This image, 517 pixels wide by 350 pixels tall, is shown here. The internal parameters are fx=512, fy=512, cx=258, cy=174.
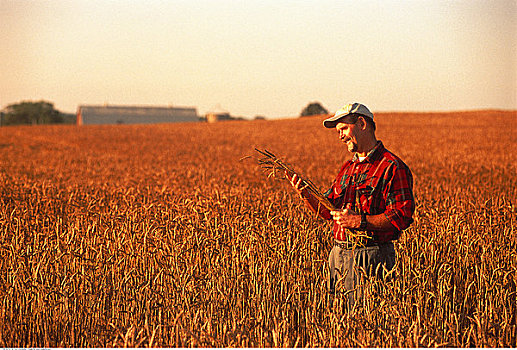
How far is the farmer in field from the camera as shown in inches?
131

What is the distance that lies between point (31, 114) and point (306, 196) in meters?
88.9

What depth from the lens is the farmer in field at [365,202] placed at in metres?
3.32

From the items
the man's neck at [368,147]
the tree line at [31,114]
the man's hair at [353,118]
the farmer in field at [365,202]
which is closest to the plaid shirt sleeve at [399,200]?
the farmer in field at [365,202]

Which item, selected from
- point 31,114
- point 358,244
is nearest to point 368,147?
point 358,244

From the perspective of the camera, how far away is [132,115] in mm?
78312

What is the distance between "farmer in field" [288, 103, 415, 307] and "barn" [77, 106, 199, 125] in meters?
76.3

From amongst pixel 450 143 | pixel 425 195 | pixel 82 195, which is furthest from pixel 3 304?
pixel 450 143

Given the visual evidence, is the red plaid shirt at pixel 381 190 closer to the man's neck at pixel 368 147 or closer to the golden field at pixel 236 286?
the man's neck at pixel 368 147

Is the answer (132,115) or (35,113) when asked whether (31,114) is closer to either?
(35,113)

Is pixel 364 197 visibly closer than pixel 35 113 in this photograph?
Yes

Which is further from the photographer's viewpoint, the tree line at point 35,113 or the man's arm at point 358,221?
the tree line at point 35,113

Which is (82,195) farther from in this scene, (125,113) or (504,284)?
(125,113)

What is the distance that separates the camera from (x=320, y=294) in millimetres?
3734

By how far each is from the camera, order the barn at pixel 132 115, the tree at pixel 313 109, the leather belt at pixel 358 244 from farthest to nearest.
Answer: the tree at pixel 313 109 < the barn at pixel 132 115 < the leather belt at pixel 358 244
